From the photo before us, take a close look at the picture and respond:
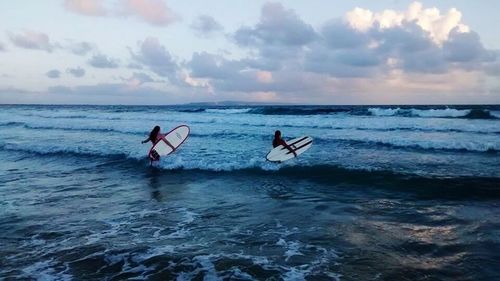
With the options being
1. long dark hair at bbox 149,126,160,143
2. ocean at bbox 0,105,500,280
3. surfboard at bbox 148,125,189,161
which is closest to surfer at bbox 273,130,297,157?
ocean at bbox 0,105,500,280

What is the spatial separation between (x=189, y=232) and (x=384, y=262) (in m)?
3.78

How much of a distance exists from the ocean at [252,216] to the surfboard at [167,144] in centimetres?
59

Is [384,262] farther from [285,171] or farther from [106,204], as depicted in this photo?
[285,171]

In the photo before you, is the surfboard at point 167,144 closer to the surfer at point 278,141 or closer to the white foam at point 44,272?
the surfer at point 278,141

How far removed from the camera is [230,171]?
1566cm

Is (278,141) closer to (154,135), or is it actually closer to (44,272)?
(154,135)

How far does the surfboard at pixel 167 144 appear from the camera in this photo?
17.0 meters

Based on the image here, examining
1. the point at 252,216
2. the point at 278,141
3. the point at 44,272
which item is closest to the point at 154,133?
the point at 278,141

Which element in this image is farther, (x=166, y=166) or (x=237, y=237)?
(x=166, y=166)

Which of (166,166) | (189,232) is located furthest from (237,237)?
(166,166)

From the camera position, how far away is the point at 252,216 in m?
9.55

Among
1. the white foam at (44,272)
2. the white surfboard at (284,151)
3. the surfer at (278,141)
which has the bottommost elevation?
the white foam at (44,272)

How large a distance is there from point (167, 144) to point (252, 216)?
28.9 feet

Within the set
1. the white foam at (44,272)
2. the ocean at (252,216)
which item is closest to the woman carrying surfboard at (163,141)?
the ocean at (252,216)
